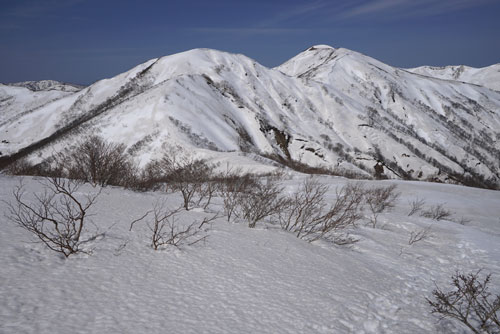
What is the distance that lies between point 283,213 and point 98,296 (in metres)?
7.72

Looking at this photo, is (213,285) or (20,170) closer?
(213,285)

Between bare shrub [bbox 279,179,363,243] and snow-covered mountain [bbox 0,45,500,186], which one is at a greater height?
snow-covered mountain [bbox 0,45,500,186]

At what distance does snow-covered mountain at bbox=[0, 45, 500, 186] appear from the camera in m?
53.6

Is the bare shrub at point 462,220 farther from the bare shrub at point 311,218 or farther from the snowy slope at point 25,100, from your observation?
the snowy slope at point 25,100

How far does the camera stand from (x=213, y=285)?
170 inches

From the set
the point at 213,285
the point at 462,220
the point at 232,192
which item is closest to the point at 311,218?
the point at 232,192

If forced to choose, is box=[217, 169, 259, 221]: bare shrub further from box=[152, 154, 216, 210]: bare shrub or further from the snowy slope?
the snowy slope

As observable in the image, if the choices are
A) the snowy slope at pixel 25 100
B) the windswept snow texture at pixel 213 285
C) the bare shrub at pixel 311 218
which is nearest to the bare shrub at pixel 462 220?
the bare shrub at pixel 311 218

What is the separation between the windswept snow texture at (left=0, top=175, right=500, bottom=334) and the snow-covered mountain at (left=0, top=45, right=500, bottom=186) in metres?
30.0

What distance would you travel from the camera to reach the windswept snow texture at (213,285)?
10.9 ft

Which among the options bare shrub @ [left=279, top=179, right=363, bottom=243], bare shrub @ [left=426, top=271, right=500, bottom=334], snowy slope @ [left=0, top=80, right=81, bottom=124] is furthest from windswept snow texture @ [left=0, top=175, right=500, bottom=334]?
snowy slope @ [left=0, top=80, right=81, bottom=124]

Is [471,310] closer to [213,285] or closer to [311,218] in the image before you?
[213,285]

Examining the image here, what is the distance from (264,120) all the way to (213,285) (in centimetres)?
7389

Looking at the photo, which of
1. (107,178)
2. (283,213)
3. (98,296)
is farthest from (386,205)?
(98,296)
